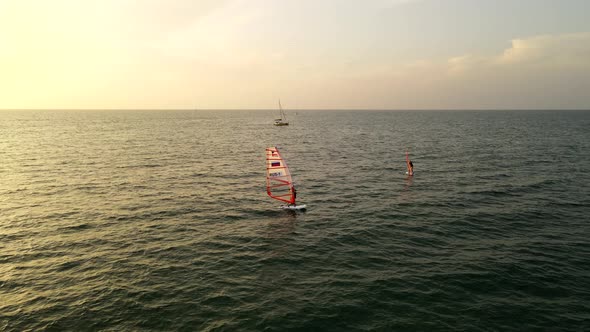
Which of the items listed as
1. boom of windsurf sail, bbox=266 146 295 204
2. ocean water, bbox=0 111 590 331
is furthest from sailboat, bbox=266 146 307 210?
ocean water, bbox=0 111 590 331

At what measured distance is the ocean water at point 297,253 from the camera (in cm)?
1894

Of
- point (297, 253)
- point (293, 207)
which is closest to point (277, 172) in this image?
point (293, 207)

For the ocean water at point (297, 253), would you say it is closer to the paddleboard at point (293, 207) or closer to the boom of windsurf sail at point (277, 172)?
the paddleboard at point (293, 207)

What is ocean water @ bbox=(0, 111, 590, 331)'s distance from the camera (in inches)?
746

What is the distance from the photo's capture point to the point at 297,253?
2705 centimetres

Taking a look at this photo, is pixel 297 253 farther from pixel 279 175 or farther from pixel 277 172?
pixel 277 172

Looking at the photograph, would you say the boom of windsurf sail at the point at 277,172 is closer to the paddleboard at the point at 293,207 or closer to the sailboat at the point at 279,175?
the sailboat at the point at 279,175

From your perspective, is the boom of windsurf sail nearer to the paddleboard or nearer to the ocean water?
the paddleboard

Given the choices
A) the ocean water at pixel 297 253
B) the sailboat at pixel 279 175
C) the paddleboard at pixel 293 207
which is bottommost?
the ocean water at pixel 297 253

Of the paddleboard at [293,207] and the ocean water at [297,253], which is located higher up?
the paddleboard at [293,207]

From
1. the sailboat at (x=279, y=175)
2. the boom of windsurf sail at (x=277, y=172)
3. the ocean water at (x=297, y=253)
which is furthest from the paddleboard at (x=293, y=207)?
the ocean water at (x=297, y=253)

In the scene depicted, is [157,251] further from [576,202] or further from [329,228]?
[576,202]

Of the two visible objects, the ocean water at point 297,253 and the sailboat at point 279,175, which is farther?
the sailboat at point 279,175

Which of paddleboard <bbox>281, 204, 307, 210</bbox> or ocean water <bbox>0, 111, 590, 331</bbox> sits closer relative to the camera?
ocean water <bbox>0, 111, 590, 331</bbox>
